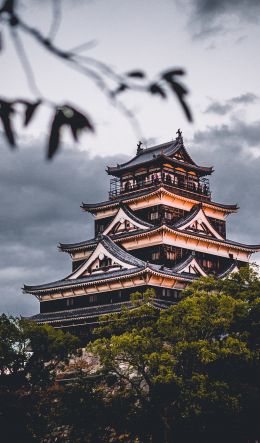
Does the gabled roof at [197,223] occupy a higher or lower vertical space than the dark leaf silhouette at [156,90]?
higher

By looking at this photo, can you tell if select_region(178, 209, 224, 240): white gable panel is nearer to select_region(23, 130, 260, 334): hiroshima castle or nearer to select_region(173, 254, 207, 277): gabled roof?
select_region(23, 130, 260, 334): hiroshima castle

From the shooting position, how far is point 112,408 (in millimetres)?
25719

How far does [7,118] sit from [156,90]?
698mm

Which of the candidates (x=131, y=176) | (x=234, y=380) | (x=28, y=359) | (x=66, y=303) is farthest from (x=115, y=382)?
(x=131, y=176)

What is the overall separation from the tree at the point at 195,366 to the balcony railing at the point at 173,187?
16.5m

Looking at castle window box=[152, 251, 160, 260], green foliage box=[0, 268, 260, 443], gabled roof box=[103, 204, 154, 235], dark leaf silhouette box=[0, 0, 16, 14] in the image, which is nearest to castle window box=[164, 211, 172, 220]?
gabled roof box=[103, 204, 154, 235]

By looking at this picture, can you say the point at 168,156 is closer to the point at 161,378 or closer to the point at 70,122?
the point at 161,378

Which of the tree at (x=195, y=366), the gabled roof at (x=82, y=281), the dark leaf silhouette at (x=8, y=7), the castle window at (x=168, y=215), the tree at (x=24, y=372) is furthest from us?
the castle window at (x=168, y=215)

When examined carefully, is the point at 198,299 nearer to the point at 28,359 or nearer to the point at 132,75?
the point at 28,359

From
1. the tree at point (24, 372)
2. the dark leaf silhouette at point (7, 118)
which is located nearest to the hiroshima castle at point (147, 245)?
the tree at point (24, 372)

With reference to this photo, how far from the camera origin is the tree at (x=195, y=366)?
77.8ft

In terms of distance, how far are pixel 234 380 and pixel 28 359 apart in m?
9.23

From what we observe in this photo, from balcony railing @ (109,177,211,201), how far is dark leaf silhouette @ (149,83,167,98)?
38.8m

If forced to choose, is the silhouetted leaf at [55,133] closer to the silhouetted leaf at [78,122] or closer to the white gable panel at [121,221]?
the silhouetted leaf at [78,122]
